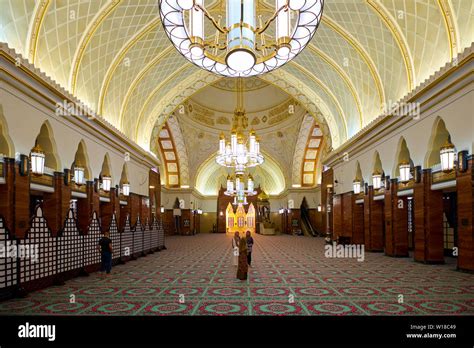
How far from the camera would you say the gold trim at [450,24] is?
7.32 meters

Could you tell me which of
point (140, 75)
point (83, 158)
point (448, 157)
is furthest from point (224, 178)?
point (448, 157)

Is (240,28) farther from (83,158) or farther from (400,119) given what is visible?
(83,158)

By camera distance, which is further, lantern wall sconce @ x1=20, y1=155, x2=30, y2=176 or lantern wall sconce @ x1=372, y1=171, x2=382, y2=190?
lantern wall sconce @ x1=372, y1=171, x2=382, y2=190

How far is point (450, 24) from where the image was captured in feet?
24.2

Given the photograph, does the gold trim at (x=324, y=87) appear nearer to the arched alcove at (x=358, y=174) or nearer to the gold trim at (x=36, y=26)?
the arched alcove at (x=358, y=174)

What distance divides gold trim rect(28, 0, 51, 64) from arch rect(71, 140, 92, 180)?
2.96m

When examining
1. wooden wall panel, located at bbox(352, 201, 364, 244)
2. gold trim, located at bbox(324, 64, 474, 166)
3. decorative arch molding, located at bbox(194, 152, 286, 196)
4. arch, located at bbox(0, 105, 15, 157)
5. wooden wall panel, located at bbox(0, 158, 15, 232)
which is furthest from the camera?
decorative arch molding, located at bbox(194, 152, 286, 196)

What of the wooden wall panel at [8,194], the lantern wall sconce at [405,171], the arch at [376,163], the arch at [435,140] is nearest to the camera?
the wooden wall panel at [8,194]

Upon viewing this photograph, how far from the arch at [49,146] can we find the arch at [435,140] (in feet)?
29.5

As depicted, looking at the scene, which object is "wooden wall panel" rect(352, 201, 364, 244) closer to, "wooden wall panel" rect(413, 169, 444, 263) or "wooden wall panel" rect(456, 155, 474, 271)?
"wooden wall panel" rect(413, 169, 444, 263)

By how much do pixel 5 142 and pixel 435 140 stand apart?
9479mm

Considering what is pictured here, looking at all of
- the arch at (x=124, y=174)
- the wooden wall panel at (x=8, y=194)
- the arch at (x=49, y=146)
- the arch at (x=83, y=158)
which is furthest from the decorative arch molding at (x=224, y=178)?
the wooden wall panel at (x=8, y=194)

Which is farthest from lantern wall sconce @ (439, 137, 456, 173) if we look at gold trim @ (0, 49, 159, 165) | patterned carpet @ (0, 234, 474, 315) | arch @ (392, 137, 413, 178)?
gold trim @ (0, 49, 159, 165)

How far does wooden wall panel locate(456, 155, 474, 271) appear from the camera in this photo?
6926 mm
